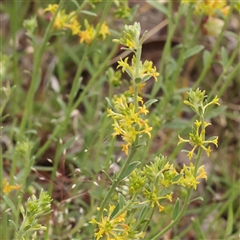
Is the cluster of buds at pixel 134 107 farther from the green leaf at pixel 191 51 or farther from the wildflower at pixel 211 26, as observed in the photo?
the wildflower at pixel 211 26

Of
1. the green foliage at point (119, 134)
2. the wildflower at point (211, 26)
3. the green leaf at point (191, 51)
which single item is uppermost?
the wildflower at point (211, 26)

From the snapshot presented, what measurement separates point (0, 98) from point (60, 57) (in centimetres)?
30

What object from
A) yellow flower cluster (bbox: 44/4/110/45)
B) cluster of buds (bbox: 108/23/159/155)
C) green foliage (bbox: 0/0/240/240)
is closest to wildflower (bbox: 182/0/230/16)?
green foliage (bbox: 0/0/240/240)

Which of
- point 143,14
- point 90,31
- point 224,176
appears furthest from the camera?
point 143,14

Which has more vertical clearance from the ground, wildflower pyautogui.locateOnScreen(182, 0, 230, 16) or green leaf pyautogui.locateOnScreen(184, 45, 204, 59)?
wildflower pyautogui.locateOnScreen(182, 0, 230, 16)

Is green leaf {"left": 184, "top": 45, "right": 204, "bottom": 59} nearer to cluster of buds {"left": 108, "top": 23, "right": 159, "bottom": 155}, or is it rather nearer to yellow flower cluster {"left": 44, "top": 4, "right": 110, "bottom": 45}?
yellow flower cluster {"left": 44, "top": 4, "right": 110, "bottom": 45}

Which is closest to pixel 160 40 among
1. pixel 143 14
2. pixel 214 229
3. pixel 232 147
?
pixel 143 14

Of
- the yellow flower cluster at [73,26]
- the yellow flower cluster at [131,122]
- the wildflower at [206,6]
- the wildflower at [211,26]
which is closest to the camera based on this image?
the yellow flower cluster at [131,122]

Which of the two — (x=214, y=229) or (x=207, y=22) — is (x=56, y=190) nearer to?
(x=214, y=229)

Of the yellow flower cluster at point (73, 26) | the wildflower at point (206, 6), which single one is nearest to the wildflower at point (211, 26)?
the wildflower at point (206, 6)

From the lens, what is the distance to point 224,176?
209 centimetres

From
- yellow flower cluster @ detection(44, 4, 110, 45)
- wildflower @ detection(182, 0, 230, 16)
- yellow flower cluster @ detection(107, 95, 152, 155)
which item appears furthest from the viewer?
wildflower @ detection(182, 0, 230, 16)

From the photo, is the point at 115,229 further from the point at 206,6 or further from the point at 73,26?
the point at 206,6

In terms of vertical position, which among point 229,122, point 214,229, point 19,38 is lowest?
point 214,229
